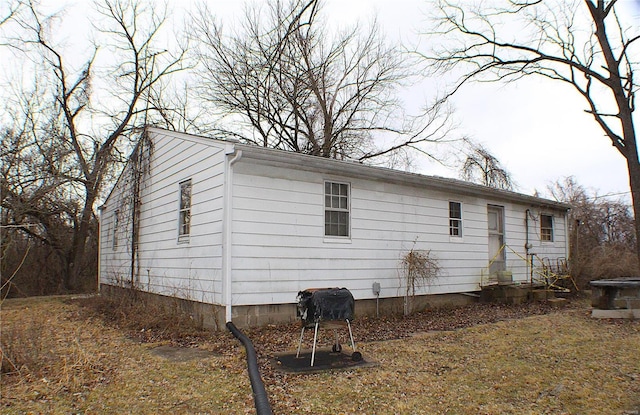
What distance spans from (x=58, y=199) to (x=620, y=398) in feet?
61.0

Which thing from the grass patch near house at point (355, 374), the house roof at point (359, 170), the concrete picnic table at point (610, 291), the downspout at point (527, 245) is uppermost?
the house roof at point (359, 170)

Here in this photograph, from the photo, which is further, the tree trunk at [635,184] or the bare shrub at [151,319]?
the tree trunk at [635,184]

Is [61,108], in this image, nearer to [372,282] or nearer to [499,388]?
[372,282]

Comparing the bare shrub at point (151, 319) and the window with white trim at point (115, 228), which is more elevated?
the window with white trim at point (115, 228)

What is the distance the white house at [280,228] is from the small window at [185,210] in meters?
0.02

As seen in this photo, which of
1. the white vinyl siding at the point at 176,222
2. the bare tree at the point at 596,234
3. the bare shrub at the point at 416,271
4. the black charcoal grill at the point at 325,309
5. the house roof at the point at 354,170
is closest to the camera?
the black charcoal grill at the point at 325,309

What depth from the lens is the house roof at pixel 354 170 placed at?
8.21 meters

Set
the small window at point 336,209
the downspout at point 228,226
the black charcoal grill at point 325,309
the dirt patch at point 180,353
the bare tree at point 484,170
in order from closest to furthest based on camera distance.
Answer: the black charcoal grill at point 325,309
the dirt patch at point 180,353
the downspout at point 228,226
the small window at point 336,209
the bare tree at point 484,170

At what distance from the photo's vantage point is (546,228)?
15.6 m

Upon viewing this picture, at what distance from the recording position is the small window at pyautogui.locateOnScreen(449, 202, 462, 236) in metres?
12.1

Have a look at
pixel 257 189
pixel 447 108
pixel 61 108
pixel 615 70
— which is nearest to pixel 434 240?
pixel 257 189

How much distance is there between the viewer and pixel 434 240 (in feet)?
37.5

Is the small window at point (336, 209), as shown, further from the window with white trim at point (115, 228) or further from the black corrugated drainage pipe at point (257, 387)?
the window with white trim at point (115, 228)

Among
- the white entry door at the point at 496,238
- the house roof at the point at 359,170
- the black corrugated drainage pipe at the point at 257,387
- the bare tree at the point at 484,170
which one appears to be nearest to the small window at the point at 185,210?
the house roof at the point at 359,170
